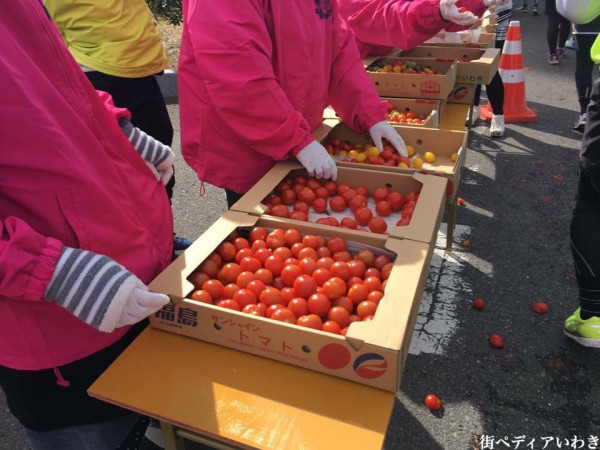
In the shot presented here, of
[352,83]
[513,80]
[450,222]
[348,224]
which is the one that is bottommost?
[450,222]

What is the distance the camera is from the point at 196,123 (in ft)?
7.66

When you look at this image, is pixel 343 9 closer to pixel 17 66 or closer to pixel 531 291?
pixel 531 291

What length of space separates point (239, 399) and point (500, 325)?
2337mm

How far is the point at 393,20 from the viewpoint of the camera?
13.0 ft

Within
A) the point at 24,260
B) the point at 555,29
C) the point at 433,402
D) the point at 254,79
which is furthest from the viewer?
the point at 555,29

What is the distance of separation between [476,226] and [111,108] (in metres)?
3.36

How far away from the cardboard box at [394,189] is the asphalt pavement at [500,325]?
1.14 meters

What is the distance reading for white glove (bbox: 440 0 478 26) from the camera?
3768 mm

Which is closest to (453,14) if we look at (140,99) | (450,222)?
(450,222)

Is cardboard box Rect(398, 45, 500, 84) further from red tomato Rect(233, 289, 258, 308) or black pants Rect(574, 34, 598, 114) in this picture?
red tomato Rect(233, 289, 258, 308)

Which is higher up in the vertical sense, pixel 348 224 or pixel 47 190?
pixel 47 190

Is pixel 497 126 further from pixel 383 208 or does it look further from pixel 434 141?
pixel 383 208

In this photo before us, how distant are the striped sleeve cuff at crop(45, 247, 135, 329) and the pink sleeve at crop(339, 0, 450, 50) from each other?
136 inches

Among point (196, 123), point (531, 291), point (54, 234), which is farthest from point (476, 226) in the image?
point (54, 234)
